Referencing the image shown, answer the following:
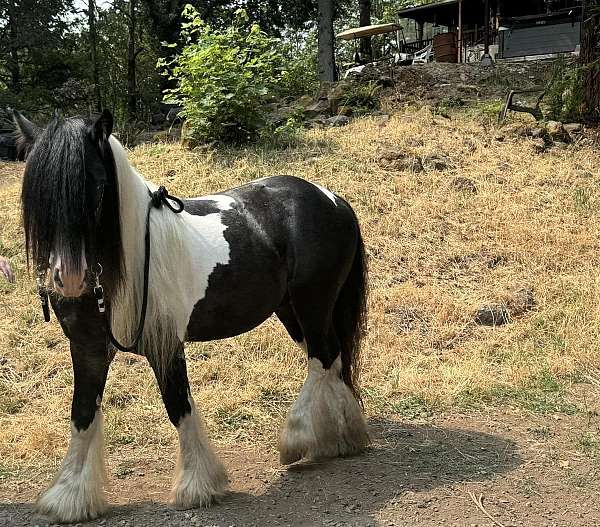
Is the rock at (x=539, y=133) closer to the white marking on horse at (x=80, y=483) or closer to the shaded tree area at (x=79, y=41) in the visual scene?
the shaded tree area at (x=79, y=41)

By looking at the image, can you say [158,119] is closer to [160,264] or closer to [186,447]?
[160,264]

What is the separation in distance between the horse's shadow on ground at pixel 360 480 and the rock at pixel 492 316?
1.94 m

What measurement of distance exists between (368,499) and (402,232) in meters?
4.70

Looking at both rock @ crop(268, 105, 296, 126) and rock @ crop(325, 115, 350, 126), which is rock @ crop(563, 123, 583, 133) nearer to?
rock @ crop(325, 115, 350, 126)

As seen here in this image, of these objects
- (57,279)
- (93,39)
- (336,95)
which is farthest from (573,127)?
(93,39)

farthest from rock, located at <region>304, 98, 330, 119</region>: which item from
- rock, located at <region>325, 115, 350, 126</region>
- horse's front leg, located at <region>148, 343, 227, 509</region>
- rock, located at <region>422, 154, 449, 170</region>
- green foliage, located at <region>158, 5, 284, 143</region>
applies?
horse's front leg, located at <region>148, 343, 227, 509</region>

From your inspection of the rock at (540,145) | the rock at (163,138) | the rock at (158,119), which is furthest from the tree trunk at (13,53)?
the rock at (540,145)

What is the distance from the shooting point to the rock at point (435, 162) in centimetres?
909

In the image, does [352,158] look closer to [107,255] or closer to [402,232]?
[402,232]

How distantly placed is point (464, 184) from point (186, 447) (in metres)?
6.47

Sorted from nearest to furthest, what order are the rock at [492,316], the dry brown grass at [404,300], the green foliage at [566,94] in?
the dry brown grass at [404,300], the rock at [492,316], the green foliage at [566,94]

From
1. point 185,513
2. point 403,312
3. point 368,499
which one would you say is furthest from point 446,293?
point 185,513

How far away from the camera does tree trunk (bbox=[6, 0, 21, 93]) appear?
55.4 ft

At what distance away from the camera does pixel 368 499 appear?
316 centimetres
